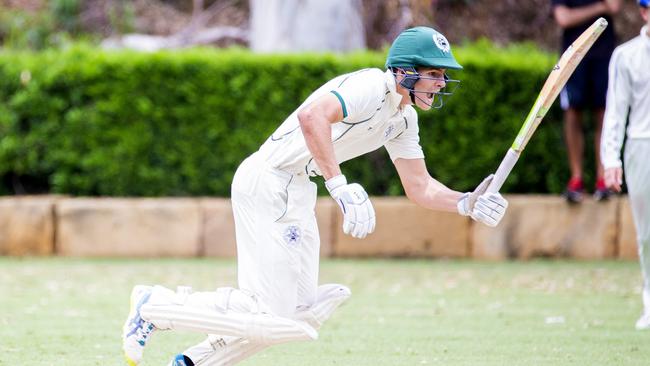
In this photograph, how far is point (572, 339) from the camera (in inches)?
305

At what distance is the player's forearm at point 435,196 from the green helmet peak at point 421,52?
784mm

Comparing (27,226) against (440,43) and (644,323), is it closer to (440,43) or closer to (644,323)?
(644,323)

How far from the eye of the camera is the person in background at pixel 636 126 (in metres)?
8.05

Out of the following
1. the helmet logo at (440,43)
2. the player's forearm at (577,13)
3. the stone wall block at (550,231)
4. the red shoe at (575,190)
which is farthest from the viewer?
the stone wall block at (550,231)

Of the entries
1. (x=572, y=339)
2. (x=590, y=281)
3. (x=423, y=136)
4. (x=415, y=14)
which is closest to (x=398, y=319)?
(x=572, y=339)

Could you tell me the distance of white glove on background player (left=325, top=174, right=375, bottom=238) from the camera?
5449 millimetres

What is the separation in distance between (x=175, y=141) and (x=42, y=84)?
58.9 inches

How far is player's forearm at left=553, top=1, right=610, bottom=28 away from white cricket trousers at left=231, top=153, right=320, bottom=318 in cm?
705

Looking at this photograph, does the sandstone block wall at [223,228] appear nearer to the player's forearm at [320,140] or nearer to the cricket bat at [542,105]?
the cricket bat at [542,105]

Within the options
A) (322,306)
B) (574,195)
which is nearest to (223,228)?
(574,195)

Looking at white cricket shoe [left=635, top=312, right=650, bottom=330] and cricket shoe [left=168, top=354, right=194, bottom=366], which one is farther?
white cricket shoe [left=635, top=312, right=650, bottom=330]

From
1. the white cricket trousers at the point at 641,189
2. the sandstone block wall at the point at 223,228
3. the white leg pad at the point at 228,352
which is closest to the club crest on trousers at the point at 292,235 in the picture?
the white leg pad at the point at 228,352

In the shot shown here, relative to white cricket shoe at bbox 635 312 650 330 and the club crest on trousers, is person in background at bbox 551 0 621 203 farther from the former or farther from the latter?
the club crest on trousers

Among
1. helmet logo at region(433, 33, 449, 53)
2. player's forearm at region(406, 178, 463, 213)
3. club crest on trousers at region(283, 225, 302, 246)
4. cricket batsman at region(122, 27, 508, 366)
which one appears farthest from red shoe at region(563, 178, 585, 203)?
club crest on trousers at region(283, 225, 302, 246)
